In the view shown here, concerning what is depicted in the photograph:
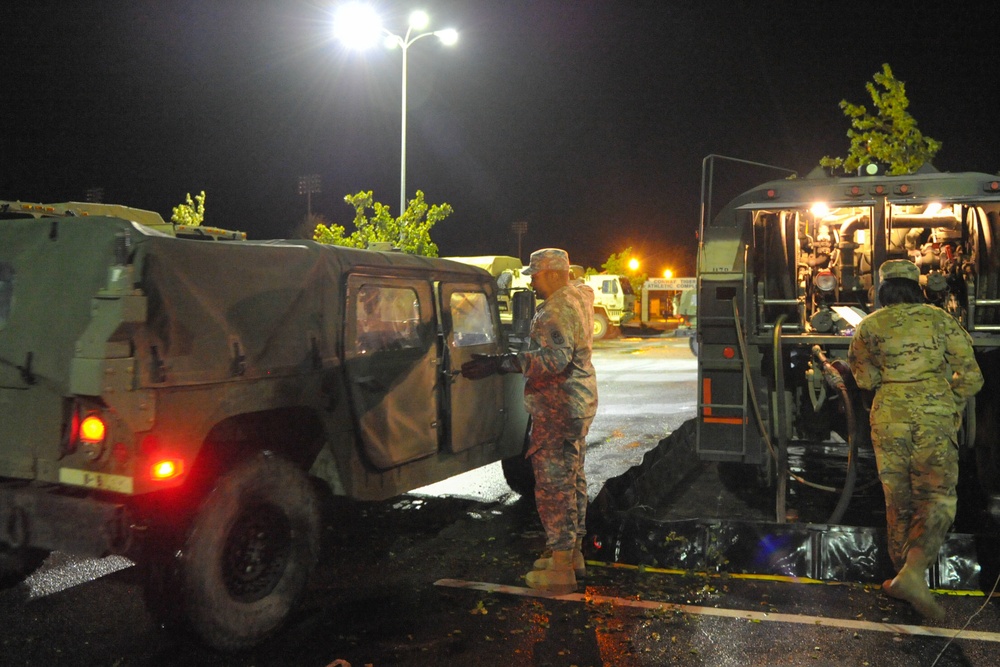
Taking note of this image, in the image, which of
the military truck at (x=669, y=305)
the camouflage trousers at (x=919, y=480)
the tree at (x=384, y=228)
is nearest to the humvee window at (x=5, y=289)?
the camouflage trousers at (x=919, y=480)

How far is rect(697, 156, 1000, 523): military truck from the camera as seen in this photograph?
587 centimetres

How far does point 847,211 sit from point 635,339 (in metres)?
26.1

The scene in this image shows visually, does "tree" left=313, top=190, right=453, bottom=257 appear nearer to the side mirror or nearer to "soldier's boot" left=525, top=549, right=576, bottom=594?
the side mirror

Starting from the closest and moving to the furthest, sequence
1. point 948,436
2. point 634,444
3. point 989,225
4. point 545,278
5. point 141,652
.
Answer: point 141,652, point 948,436, point 545,278, point 989,225, point 634,444

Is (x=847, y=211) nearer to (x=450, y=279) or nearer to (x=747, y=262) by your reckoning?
(x=747, y=262)

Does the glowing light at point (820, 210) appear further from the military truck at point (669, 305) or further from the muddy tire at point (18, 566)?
the military truck at point (669, 305)

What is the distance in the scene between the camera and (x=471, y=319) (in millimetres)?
6043

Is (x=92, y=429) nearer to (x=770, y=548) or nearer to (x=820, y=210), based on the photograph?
(x=770, y=548)

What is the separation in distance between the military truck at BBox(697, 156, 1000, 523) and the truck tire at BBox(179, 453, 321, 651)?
2.97 m

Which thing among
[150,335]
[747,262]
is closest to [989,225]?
[747,262]

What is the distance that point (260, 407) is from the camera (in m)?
4.08

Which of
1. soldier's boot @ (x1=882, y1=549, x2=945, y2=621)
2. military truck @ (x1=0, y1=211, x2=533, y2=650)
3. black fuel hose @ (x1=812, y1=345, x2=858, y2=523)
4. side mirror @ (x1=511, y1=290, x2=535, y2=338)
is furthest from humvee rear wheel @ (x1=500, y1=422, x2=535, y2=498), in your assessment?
soldier's boot @ (x1=882, y1=549, x2=945, y2=621)

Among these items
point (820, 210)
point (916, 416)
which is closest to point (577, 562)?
point (916, 416)

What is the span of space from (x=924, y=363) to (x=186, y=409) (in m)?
3.79
